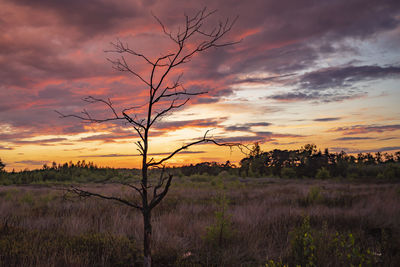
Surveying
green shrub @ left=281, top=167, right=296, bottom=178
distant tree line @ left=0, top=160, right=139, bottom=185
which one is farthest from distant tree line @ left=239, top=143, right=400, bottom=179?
distant tree line @ left=0, top=160, right=139, bottom=185

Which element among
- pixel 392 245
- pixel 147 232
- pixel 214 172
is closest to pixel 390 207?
pixel 392 245

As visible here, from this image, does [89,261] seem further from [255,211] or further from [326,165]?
[326,165]

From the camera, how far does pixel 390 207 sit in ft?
29.9

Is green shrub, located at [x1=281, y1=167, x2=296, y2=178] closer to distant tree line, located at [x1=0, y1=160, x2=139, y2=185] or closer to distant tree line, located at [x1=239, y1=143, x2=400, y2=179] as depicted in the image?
distant tree line, located at [x1=239, y1=143, x2=400, y2=179]

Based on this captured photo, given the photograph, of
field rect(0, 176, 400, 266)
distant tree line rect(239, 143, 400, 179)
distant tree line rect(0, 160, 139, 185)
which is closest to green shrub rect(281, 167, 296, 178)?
distant tree line rect(239, 143, 400, 179)

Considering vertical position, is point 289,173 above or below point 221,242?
below

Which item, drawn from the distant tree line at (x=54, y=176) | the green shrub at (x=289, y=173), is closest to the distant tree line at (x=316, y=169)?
the green shrub at (x=289, y=173)

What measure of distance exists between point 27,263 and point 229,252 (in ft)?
11.0

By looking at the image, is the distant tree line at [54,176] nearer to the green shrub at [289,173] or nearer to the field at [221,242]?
the green shrub at [289,173]

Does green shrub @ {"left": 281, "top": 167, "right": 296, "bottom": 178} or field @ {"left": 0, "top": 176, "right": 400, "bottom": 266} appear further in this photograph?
green shrub @ {"left": 281, "top": 167, "right": 296, "bottom": 178}

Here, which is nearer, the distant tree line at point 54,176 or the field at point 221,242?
the field at point 221,242

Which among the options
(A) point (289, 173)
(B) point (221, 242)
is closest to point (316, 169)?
(A) point (289, 173)

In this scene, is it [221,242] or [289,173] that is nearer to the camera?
[221,242]

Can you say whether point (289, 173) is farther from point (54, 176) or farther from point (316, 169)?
point (54, 176)
